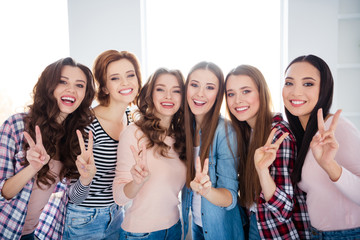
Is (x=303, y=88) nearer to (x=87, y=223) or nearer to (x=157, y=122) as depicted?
(x=157, y=122)

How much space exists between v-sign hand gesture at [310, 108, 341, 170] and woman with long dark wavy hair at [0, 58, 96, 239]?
119 centimetres

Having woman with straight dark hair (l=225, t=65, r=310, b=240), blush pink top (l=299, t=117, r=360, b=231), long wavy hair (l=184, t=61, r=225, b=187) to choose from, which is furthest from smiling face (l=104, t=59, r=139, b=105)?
blush pink top (l=299, t=117, r=360, b=231)

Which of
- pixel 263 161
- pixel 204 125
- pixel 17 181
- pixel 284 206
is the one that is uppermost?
pixel 204 125

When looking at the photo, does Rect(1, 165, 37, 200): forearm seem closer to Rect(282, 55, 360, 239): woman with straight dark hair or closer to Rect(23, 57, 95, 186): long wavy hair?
Rect(23, 57, 95, 186): long wavy hair

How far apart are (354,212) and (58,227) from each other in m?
1.74

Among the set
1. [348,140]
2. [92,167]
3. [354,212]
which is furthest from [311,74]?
[92,167]

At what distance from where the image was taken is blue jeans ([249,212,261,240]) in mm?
1349

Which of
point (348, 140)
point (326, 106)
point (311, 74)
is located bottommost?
point (348, 140)

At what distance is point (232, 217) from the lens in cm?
139

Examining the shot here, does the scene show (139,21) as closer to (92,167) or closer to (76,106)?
(76,106)

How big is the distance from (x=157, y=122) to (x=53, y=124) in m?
0.68

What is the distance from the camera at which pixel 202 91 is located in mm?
1453

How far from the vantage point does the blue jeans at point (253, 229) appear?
1.35 m

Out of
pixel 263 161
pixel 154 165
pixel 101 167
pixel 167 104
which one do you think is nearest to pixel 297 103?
pixel 263 161
